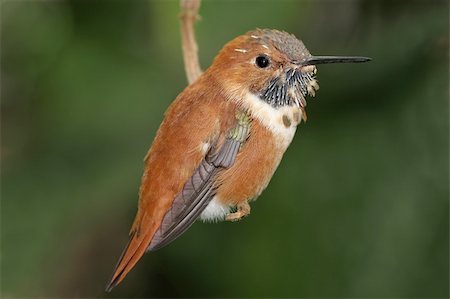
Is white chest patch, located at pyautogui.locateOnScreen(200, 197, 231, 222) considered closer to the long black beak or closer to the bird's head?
the bird's head

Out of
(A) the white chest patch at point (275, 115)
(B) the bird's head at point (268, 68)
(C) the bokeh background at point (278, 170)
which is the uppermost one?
(B) the bird's head at point (268, 68)

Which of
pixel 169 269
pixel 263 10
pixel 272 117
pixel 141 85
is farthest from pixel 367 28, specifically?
pixel 272 117

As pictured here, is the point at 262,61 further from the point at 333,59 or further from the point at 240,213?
the point at 240,213

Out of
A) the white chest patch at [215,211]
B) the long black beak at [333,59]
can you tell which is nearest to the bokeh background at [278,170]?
the white chest patch at [215,211]

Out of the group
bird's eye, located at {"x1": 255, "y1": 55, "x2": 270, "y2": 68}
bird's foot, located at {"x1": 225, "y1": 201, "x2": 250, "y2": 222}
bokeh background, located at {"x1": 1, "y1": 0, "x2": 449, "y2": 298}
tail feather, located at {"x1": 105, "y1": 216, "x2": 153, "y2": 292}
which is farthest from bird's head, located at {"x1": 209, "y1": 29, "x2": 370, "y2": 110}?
bokeh background, located at {"x1": 1, "y1": 0, "x2": 449, "y2": 298}

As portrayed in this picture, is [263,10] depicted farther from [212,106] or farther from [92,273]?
[92,273]

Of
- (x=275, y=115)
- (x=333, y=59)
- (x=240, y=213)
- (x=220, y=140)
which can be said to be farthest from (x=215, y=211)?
(x=333, y=59)

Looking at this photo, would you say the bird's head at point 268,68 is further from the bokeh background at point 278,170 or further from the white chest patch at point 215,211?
the bokeh background at point 278,170
